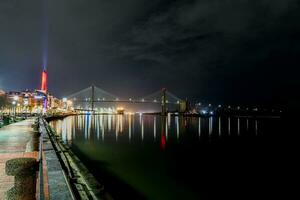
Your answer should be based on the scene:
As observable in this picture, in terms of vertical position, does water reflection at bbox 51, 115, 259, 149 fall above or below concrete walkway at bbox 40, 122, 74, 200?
below

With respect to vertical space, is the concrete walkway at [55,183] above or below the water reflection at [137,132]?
above

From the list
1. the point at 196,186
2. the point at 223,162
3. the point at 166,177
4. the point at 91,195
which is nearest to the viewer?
the point at 91,195

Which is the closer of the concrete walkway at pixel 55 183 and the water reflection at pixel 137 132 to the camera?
the concrete walkway at pixel 55 183

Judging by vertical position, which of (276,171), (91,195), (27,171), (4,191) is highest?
(27,171)

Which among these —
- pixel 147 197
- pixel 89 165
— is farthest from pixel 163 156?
pixel 147 197

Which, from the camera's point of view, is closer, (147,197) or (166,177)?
(147,197)

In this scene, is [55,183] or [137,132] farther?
[137,132]

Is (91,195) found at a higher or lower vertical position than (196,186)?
higher

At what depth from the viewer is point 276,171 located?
19281mm

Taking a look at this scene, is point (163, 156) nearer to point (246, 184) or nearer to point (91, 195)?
point (246, 184)

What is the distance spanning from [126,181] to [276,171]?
10.6 m

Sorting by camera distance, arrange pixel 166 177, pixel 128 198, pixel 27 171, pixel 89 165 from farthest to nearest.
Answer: pixel 89 165
pixel 166 177
pixel 128 198
pixel 27 171

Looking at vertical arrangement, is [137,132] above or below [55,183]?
below

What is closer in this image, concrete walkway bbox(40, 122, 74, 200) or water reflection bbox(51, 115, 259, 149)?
concrete walkway bbox(40, 122, 74, 200)
